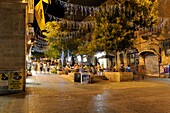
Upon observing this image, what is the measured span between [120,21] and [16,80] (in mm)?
11002

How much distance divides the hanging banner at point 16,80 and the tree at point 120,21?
9.58 m

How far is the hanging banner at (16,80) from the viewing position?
15023mm

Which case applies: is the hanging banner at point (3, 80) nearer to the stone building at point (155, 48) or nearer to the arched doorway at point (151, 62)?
the stone building at point (155, 48)

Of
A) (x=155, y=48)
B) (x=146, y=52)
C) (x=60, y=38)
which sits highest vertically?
(x=60, y=38)

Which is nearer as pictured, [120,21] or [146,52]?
[120,21]

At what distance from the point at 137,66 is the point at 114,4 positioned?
1244 cm

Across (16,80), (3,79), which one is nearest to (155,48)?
(16,80)

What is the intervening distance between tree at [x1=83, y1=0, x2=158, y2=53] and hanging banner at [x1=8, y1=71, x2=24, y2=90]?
9584 mm

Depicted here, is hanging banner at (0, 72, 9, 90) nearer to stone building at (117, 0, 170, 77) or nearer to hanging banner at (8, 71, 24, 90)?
hanging banner at (8, 71, 24, 90)

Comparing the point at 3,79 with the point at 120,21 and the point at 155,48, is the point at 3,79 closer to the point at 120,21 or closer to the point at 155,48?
the point at 120,21

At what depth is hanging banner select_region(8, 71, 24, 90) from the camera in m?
15.0

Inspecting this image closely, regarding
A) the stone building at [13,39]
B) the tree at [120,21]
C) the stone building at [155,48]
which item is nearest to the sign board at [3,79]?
the stone building at [13,39]

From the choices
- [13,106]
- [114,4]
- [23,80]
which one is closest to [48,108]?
[13,106]

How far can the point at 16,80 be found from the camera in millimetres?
15195
